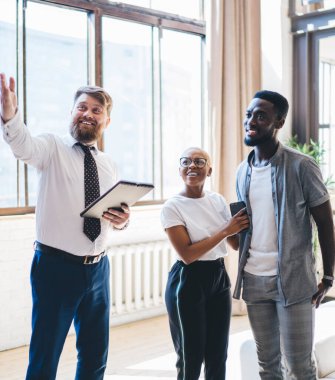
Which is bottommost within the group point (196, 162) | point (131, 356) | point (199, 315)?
point (131, 356)

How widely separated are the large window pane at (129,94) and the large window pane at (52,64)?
9.6 inches

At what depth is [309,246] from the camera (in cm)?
177

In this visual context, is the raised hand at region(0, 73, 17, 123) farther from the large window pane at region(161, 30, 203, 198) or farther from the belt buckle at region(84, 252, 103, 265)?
the large window pane at region(161, 30, 203, 198)

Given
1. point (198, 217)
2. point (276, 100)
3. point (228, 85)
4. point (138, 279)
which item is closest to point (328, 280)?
point (198, 217)

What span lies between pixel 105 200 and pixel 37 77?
2.22 meters

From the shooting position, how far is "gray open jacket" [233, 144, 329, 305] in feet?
5.65

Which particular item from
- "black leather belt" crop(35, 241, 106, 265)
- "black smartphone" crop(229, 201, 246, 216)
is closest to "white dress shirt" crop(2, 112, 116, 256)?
"black leather belt" crop(35, 241, 106, 265)

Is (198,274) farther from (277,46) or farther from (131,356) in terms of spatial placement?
(277,46)

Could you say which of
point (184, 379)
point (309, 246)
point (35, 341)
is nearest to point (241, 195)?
point (309, 246)

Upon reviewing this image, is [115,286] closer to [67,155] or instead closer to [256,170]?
[67,155]

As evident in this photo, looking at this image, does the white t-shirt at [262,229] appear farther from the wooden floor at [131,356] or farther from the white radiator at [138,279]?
the white radiator at [138,279]

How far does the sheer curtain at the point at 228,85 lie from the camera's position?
431 cm

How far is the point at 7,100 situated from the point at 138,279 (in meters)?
2.62

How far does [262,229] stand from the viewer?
5.91 ft
